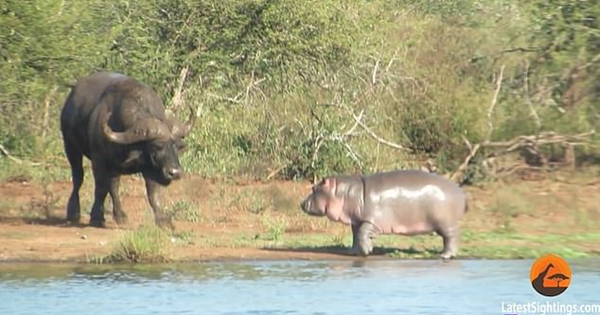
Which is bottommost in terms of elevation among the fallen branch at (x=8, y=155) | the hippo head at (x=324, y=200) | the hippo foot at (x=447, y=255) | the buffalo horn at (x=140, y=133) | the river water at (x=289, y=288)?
the river water at (x=289, y=288)

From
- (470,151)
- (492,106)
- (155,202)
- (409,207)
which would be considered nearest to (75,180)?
(155,202)

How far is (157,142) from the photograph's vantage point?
18109 mm

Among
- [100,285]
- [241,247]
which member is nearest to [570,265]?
[241,247]

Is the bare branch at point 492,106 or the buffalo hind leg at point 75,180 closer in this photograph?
the buffalo hind leg at point 75,180

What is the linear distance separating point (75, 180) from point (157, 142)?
2.14 m

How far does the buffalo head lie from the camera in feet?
59.4

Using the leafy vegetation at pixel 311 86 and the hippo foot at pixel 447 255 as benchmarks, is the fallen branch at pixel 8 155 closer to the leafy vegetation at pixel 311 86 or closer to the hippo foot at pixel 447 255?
the leafy vegetation at pixel 311 86

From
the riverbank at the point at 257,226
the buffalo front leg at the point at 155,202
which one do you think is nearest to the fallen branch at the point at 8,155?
the riverbank at the point at 257,226

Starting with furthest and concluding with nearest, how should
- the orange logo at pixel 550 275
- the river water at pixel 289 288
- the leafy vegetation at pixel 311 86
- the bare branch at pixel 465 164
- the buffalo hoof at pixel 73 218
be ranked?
the leafy vegetation at pixel 311 86, the bare branch at pixel 465 164, the buffalo hoof at pixel 73 218, the orange logo at pixel 550 275, the river water at pixel 289 288

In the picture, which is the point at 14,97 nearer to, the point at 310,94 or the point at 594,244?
the point at 310,94

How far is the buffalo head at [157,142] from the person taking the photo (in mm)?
18109

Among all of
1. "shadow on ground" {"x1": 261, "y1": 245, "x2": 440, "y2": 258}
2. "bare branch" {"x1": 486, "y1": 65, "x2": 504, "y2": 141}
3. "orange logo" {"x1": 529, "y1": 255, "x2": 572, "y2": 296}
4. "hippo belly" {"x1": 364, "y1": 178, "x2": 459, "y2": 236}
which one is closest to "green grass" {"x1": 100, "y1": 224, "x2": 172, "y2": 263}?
"shadow on ground" {"x1": 261, "y1": 245, "x2": 440, "y2": 258}

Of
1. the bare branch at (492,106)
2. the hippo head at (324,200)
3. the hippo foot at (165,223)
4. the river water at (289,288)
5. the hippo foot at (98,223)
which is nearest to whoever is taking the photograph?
the river water at (289,288)

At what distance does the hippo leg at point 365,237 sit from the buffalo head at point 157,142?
9.24 feet
